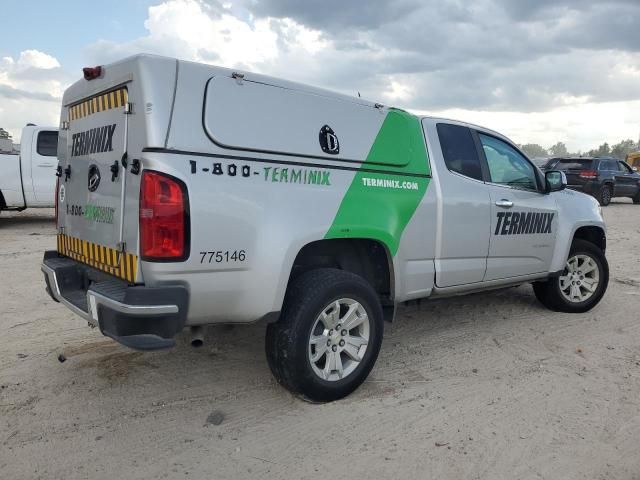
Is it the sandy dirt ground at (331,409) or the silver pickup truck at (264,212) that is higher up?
the silver pickup truck at (264,212)

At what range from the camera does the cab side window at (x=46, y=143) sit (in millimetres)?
10984

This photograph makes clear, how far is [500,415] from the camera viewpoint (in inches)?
130

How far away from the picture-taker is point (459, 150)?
14.4 ft

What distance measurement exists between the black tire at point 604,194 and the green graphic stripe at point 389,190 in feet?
53.8

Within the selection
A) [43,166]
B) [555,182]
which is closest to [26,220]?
[43,166]

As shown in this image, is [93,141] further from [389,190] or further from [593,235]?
[593,235]

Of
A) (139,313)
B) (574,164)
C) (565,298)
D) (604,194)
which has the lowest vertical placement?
(565,298)

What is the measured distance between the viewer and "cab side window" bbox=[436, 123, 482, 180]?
427 cm

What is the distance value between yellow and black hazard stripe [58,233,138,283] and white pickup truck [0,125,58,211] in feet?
26.6

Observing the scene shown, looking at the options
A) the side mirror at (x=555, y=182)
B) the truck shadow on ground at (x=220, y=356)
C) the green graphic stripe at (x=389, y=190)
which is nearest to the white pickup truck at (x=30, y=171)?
the truck shadow on ground at (x=220, y=356)

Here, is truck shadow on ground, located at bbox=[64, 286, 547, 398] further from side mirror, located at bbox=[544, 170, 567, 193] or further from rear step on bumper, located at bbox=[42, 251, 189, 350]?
side mirror, located at bbox=[544, 170, 567, 193]

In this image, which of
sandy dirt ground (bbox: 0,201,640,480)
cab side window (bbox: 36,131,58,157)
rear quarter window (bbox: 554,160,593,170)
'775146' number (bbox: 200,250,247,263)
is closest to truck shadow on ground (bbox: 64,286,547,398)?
sandy dirt ground (bbox: 0,201,640,480)

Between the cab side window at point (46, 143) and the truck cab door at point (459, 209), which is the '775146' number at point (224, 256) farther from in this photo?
the cab side window at point (46, 143)

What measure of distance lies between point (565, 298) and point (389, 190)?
2.92 meters
